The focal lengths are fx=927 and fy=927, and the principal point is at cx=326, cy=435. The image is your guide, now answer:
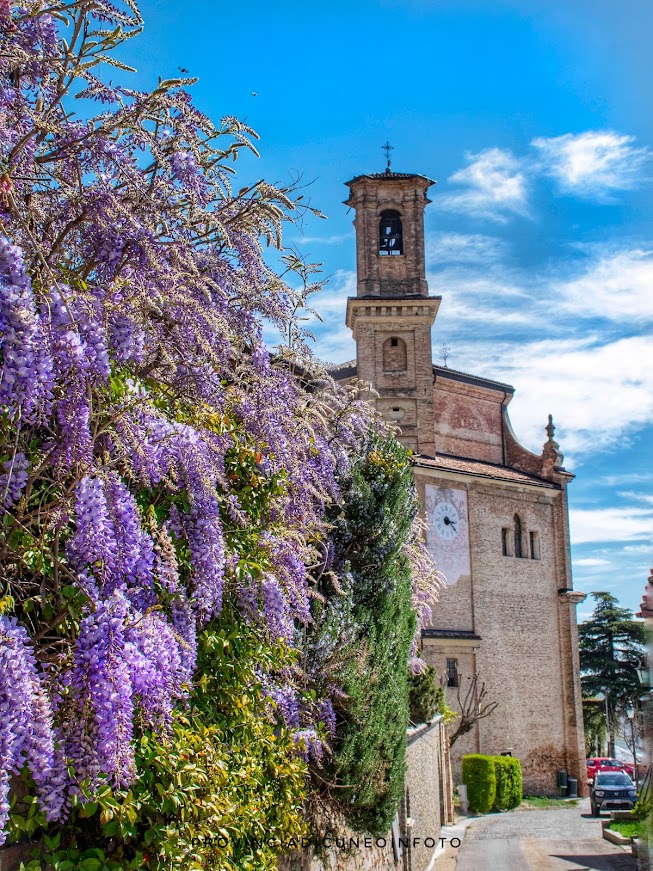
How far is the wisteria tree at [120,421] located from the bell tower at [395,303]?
95.8 ft

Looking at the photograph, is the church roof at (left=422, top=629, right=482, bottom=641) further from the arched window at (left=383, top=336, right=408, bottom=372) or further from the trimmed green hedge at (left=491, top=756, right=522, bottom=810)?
the arched window at (left=383, top=336, right=408, bottom=372)

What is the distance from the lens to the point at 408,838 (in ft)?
43.4

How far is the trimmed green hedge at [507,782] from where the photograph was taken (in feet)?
101

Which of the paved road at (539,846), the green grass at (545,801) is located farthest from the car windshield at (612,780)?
the green grass at (545,801)

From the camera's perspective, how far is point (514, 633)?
35.8 meters

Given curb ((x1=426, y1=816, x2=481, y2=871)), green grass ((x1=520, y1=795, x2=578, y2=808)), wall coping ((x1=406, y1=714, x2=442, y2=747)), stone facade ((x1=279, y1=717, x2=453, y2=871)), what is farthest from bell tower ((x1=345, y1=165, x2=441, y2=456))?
wall coping ((x1=406, y1=714, x2=442, y2=747))

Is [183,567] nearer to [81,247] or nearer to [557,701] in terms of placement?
[81,247]

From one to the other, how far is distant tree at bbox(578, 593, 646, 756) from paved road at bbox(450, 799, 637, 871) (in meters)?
28.4

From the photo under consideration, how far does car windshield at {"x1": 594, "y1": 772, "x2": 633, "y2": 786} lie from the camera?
27719mm

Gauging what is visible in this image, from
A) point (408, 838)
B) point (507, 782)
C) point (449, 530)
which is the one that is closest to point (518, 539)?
point (449, 530)

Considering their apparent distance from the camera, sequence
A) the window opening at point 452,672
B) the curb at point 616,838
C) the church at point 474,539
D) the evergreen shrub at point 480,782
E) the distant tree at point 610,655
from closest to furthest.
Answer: the curb at point 616,838 → the evergreen shrub at point 480,782 → the window opening at point 452,672 → the church at point 474,539 → the distant tree at point 610,655

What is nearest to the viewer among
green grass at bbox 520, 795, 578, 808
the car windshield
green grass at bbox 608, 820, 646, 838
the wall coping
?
the wall coping

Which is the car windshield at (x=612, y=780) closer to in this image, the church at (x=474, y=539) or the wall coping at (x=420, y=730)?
the church at (x=474, y=539)

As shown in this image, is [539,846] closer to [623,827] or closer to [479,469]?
[623,827]
